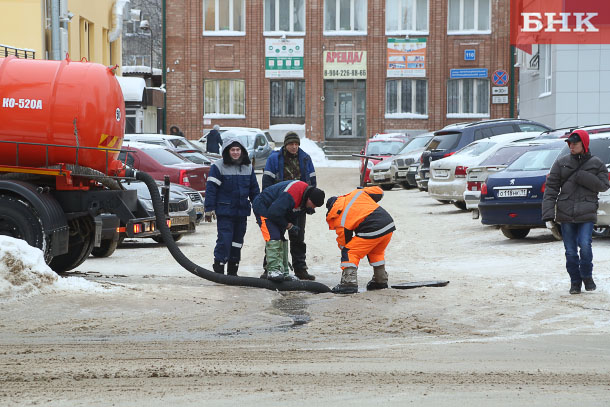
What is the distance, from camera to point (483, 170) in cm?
2025

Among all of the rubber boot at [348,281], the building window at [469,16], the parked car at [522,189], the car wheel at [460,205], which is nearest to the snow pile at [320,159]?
the building window at [469,16]

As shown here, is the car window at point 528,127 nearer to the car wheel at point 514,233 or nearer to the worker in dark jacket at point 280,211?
the car wheel at point 514,233

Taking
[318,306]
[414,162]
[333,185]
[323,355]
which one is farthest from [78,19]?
[323,355]

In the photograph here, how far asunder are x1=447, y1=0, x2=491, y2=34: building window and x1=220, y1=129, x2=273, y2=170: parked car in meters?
16.5

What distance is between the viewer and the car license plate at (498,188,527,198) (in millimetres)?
16562

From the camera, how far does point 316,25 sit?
2138 inches

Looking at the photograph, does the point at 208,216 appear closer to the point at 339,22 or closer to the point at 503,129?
the point at 503,129

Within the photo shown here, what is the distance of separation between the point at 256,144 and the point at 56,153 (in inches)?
1125

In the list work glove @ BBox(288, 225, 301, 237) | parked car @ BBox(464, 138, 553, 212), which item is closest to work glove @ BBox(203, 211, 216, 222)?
parked car @ BBox(464, 138, 553, 212)

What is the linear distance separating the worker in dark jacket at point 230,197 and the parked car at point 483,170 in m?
7.90

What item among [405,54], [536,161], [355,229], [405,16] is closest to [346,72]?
[405,54]

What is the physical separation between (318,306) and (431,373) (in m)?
3.70

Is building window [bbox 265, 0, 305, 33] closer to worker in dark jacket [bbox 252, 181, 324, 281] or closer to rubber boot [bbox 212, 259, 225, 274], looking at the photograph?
rubber boot [bbox 212, 259, 225, 274]

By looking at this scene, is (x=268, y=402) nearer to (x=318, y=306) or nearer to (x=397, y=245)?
(x=318, y=306)
